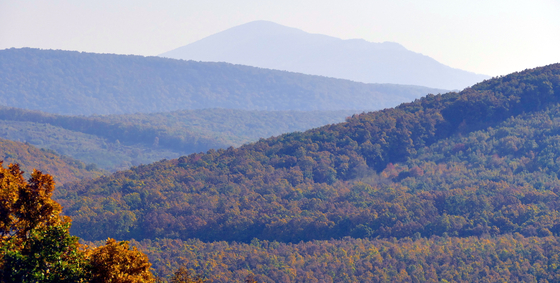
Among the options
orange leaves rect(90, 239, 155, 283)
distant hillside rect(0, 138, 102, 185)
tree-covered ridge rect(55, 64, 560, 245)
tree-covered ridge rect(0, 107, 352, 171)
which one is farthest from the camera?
tree-covered ridge rect(0, 107, 352, 171)

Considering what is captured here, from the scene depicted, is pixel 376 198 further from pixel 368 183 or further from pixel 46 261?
pixel 46 261

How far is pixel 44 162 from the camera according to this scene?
9206 centimetres

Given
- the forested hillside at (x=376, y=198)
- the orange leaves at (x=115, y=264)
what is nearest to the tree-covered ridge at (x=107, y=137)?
the forested hillside at (x=376, y=198)

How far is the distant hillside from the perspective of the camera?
87125 millimetres

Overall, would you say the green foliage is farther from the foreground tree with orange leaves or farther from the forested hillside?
the forested hillside

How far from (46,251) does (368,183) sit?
51903mm

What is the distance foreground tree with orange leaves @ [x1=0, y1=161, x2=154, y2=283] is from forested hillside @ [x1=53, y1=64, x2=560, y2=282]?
25397 mm

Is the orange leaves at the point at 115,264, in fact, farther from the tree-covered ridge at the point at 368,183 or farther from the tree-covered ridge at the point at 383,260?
the tree-covered ridge at the point at 368,183

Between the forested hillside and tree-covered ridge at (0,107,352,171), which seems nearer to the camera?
the forested hillside

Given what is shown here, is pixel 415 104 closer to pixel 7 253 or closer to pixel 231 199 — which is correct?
pixel 231 199

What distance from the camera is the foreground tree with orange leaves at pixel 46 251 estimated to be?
468 inches

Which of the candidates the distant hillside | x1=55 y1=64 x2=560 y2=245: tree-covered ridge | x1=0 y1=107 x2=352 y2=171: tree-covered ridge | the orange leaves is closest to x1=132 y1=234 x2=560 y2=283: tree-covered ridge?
x1=55 y1=64 x2=560 y2=245: tree-covered ridge

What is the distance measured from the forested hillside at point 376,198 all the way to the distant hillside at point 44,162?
75.6 feet

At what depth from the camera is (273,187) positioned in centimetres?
6141
